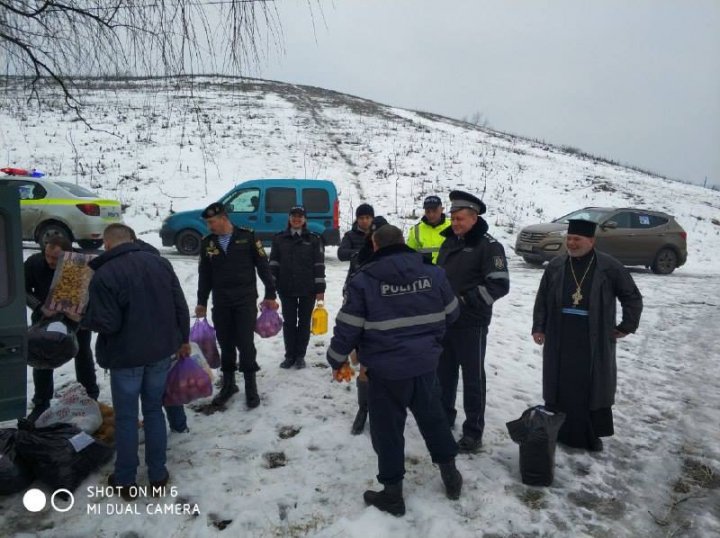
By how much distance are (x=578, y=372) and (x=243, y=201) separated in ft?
30.6

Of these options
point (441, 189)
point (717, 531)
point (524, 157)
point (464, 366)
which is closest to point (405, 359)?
point (464, 366)

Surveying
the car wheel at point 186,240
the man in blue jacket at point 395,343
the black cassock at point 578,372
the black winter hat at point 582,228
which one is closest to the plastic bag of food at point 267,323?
the man in blue jacket at point 395,343

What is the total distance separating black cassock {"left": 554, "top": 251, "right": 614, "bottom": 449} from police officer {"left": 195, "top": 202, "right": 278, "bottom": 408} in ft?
8.94

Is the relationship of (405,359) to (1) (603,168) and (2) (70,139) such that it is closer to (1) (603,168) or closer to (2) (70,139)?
(2) (70,139)

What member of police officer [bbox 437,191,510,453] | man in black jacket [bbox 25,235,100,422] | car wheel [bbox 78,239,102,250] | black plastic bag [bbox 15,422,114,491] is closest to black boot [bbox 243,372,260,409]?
black plastic bag [bbox 15,422,114,491]

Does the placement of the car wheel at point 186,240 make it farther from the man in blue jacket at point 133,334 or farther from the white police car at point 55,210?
the man in blue jacket at point 133,334

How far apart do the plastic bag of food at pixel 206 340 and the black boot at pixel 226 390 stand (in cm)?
18

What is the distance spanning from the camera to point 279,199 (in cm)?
1148

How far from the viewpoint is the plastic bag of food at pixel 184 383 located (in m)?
3.42

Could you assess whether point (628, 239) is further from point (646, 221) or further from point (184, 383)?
point (184, 383)

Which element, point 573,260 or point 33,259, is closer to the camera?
point 573,260

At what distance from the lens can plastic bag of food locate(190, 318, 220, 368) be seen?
4316 millimetres

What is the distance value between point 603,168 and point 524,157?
16.8 ft

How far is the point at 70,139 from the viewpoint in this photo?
69.7 feet
